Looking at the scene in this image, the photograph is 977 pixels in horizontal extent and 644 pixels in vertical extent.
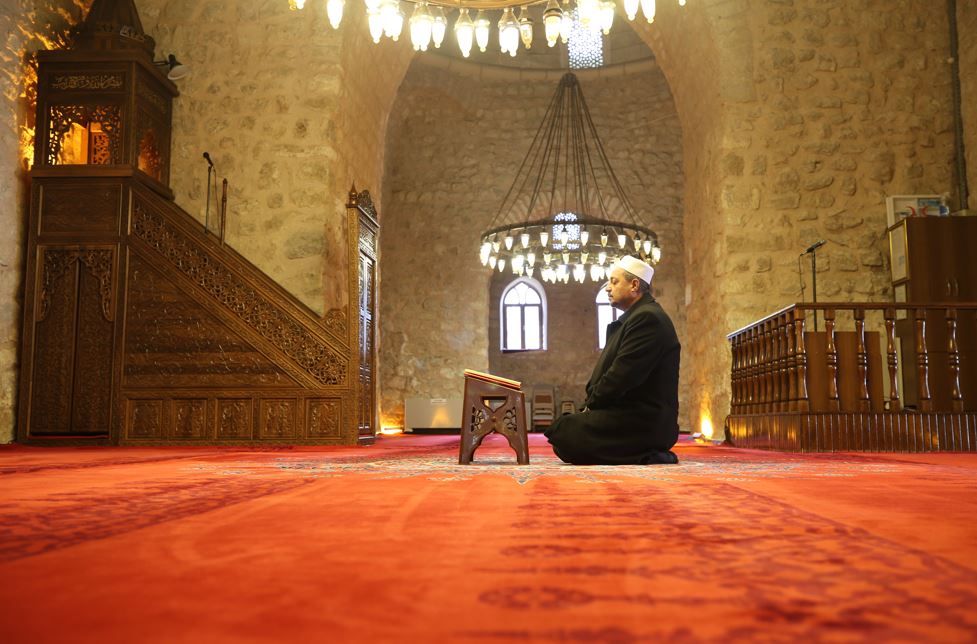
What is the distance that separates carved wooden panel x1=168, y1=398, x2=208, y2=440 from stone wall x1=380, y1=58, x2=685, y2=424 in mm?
7201

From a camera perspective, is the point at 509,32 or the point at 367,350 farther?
the point at 367,350

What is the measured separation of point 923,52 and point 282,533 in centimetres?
918

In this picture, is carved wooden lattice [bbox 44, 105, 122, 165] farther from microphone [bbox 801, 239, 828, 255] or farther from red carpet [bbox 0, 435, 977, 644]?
microphone [bbox 801, 239, 828, 255]

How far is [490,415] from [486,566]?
298cm

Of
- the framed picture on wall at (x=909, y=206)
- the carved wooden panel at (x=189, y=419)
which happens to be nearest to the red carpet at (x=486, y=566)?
the carved wooden panel at (x=189, y=419)

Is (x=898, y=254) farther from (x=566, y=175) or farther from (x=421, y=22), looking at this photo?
(x=566, y=175)

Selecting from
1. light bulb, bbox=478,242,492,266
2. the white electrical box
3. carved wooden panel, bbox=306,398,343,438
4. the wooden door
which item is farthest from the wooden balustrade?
the white electrical box

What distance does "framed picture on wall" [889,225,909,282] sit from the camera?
7.86 metres

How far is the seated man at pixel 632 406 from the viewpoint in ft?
13.2

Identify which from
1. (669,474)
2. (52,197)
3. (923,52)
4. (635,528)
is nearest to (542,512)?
(635,528)

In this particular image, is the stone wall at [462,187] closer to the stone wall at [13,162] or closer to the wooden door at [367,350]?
the wooden door at [367,350]

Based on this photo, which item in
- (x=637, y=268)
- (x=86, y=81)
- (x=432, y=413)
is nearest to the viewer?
(x=637, y=268)

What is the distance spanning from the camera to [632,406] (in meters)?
4.12

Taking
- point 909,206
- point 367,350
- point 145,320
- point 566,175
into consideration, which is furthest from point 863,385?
point 566,175
